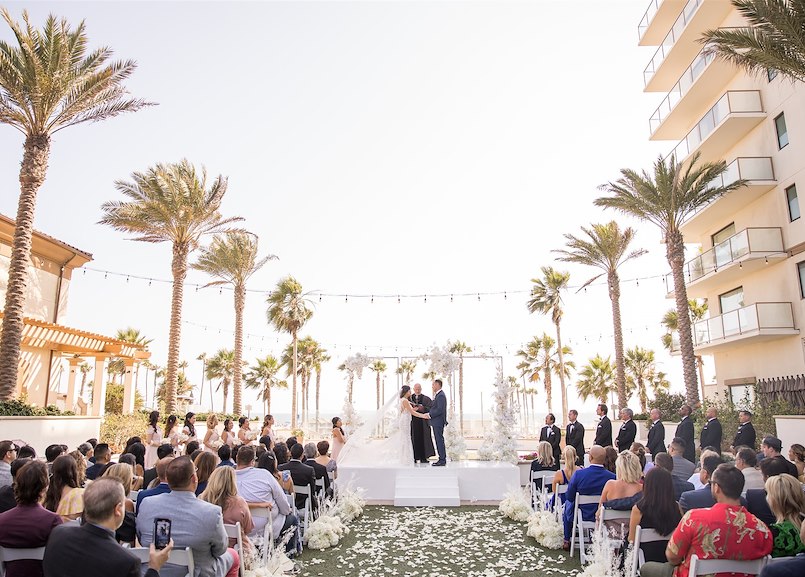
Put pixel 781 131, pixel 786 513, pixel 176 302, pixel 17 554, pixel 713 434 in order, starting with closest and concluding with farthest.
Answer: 1. pixel 17 554
2. pixel 786 513
3. pixel 713 434
4. pixel 781 131
5. pixel 176 302

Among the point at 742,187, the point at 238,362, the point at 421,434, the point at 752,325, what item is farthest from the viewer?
the point at 238,362

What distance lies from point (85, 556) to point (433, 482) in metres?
10.3

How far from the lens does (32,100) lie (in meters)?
14.8

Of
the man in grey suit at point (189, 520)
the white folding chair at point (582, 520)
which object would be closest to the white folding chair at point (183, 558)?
the man in grey suit at point (189, 520)

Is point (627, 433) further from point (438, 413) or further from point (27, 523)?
point (27, 523)

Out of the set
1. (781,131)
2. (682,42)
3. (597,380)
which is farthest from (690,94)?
(597,380)

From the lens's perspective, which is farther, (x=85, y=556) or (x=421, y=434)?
(x=421, y=434)

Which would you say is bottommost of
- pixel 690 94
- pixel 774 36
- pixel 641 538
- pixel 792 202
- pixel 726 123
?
pixel 641 538

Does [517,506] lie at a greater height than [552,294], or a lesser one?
lesser

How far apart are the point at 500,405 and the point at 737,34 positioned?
10810 mm

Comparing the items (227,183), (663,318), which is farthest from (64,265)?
(663,318)

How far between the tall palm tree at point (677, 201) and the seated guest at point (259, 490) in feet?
55.4

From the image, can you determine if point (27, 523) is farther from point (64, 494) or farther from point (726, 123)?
point (726, 123)

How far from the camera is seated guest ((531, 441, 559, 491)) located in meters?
10.6
